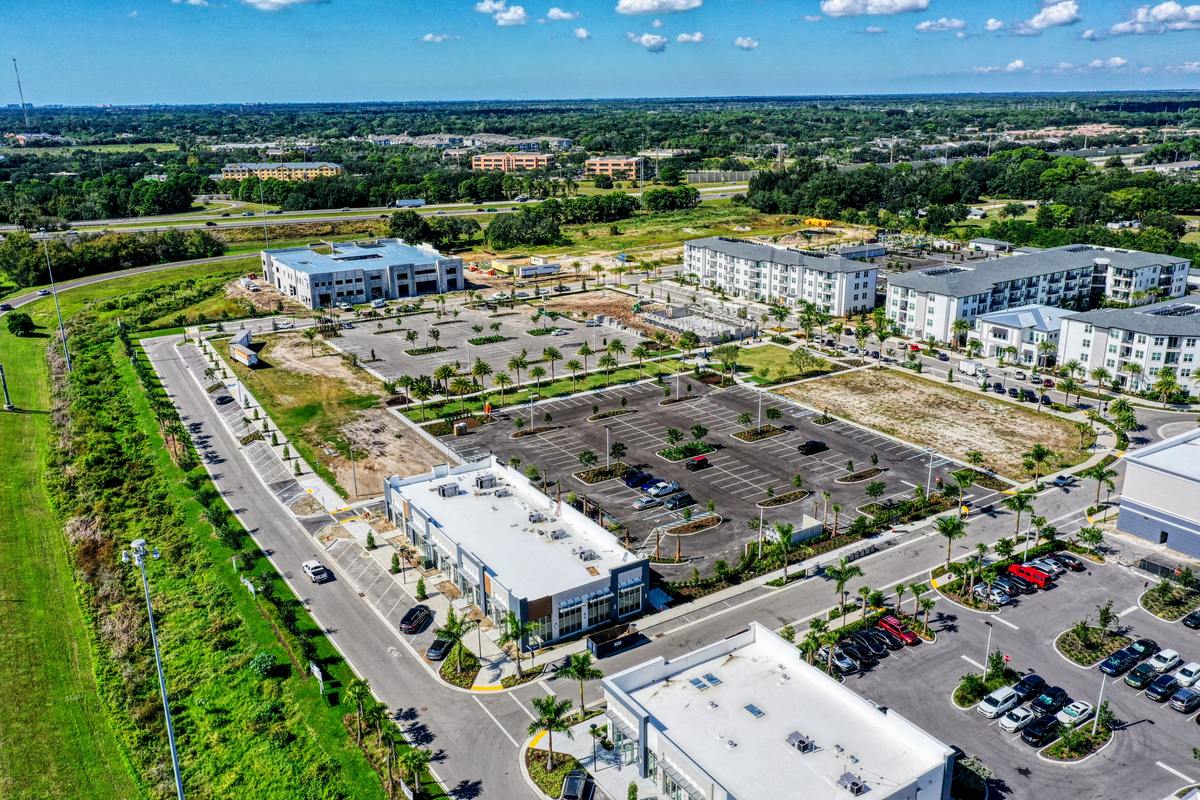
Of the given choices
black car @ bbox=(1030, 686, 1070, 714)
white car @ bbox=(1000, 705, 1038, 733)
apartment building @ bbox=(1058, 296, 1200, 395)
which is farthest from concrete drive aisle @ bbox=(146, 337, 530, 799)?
apartment building @ bbox=(1058, 296, 1200, 395)

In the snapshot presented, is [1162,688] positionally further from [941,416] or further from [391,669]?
[941,416]

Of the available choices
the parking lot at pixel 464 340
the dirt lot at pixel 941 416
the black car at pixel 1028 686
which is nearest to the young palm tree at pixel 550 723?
the black car at pixel 1028 686

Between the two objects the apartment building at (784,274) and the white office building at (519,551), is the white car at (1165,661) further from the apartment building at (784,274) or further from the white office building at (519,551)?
the apartment building at (784,274)

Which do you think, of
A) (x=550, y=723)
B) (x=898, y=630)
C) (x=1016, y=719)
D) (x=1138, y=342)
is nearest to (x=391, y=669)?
(x=550, y=723)

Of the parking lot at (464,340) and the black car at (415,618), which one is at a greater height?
the parking lot at (464,340)

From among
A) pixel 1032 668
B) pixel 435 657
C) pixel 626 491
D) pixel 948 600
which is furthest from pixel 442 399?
pixel 1032 668

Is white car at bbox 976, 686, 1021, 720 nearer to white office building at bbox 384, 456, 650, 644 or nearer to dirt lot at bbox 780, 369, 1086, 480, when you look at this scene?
white office building at bbox 384, 456, 650, 644
